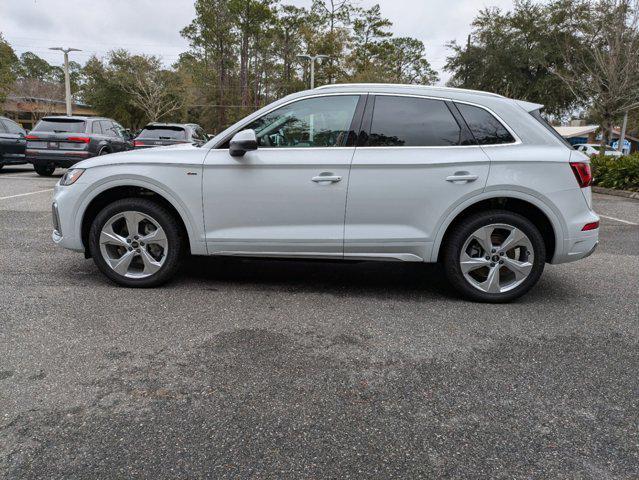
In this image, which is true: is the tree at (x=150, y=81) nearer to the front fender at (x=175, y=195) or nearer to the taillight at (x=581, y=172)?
the front fender at (x=175, y=195)

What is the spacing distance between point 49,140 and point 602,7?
18006 millimetres

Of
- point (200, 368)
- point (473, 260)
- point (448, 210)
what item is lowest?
point (200, 368)

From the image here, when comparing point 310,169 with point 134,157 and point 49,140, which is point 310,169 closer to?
point 134,157

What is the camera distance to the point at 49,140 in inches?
510

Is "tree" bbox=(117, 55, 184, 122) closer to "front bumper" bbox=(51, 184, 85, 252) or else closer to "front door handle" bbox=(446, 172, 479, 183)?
"front bumper" bbox=(51, 184, 85, 252)

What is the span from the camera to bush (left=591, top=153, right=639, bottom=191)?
13.1m

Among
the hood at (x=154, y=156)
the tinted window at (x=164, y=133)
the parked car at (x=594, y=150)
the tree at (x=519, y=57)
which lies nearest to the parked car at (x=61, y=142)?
the tinted window at (x=164, y=133)

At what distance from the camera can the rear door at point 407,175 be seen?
3959 mm

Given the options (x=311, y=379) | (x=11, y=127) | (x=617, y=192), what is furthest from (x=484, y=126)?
(x=11, y=127)

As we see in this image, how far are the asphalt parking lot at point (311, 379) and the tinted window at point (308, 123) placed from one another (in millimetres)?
1300

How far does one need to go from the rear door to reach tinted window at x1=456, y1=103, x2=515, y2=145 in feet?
0.21

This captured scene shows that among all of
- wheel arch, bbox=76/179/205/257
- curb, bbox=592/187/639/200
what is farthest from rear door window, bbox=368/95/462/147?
curb, bbox=592/187/639/200

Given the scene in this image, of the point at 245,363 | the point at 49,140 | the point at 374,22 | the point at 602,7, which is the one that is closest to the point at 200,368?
the point at 245,363

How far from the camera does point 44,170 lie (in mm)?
14008
